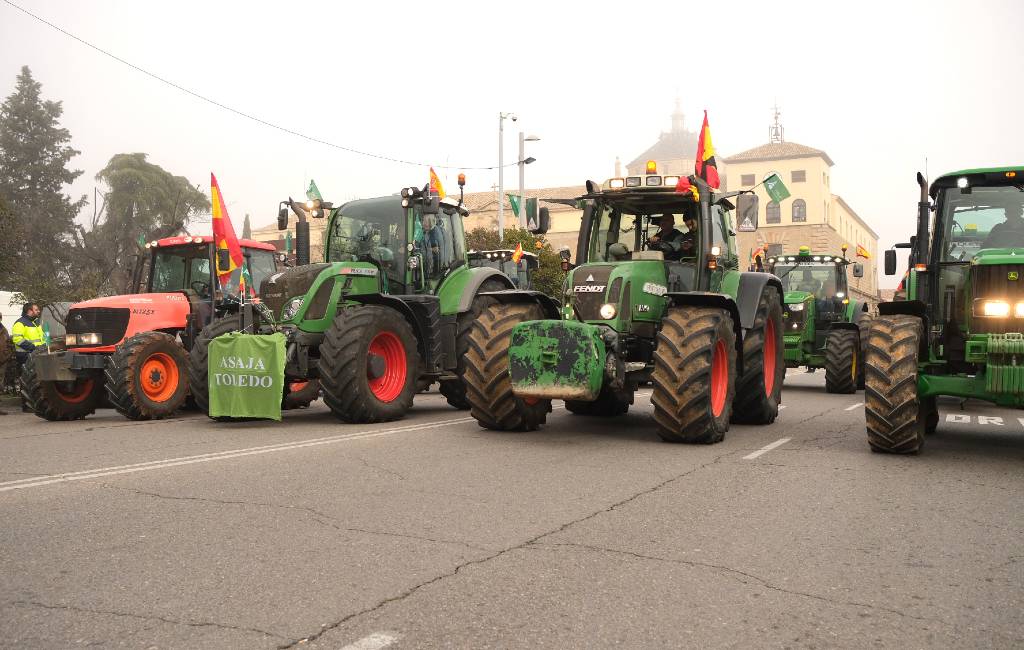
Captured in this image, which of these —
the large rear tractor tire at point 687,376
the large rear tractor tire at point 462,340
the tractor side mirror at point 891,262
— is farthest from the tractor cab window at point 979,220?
the large rear tractor tire at point 462,340

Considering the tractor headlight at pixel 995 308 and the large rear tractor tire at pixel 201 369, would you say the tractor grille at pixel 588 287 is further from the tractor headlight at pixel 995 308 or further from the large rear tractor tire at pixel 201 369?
the large rear tractor tire at pixel 201 369

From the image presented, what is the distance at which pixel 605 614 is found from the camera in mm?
3824

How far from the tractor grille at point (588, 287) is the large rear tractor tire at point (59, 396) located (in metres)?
6.98

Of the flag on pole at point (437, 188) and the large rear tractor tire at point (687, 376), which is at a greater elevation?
the flag on pole at point (437, 188)

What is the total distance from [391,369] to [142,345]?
317 cm

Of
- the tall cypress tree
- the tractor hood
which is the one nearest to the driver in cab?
the tractor hood

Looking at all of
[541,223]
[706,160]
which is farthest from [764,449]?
[706,160]

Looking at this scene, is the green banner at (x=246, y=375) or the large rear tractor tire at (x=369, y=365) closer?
the large rear tractor tire at (x=369, y=365)

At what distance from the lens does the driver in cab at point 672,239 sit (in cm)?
1030

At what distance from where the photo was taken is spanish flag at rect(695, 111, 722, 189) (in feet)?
36.5

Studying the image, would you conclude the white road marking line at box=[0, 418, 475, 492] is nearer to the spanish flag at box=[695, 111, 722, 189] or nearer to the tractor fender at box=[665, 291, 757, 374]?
the tractor fender at box=[665, 291, 757, 374]

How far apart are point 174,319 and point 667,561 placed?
1028 cm

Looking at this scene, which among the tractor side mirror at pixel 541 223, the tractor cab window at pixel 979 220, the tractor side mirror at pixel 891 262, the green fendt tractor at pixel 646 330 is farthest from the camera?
the tractor side mirror at pixel 891 262

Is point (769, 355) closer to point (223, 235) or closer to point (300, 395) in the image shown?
point (300, 395)
